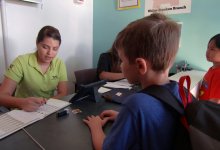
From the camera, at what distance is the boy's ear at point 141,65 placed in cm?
60

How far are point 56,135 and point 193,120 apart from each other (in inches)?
22.8

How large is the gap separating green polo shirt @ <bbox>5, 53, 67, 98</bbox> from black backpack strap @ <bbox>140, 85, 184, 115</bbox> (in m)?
1.23

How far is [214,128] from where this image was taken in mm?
471

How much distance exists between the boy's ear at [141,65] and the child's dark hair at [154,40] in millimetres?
12

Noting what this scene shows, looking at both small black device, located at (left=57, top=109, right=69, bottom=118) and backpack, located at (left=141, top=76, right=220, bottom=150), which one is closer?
backpack, located at (left=141, top=76, right=220, bottom=150)

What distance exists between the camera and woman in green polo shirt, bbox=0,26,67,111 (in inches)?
57.7

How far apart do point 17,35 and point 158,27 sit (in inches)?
78.9

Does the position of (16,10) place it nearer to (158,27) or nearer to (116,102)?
(116,102)

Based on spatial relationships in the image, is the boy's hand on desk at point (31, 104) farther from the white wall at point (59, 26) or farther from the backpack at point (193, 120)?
the white wall at point (59, 26)

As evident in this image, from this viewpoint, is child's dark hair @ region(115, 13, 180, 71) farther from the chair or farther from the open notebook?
the chair

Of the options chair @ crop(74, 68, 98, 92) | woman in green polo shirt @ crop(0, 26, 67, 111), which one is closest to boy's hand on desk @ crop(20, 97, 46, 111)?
woman in green polo shirt @ crop(0, 26, 67, 111)

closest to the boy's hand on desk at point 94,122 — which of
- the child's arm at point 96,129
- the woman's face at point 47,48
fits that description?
the child's arm at point 96,129

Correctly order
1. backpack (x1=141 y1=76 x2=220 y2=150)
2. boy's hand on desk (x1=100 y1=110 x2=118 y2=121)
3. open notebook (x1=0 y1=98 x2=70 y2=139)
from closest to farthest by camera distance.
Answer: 1. backpack (x1=141 y1=76 x2=220 y2=150)
2. open notebook (x1=0 y1=98 x2=70 y2=139)
3. boy's hand on desk (x1=100 y1=110 x2=118 y2=121)

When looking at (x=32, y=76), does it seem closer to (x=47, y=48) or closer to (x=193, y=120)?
(x=47, y=48)
